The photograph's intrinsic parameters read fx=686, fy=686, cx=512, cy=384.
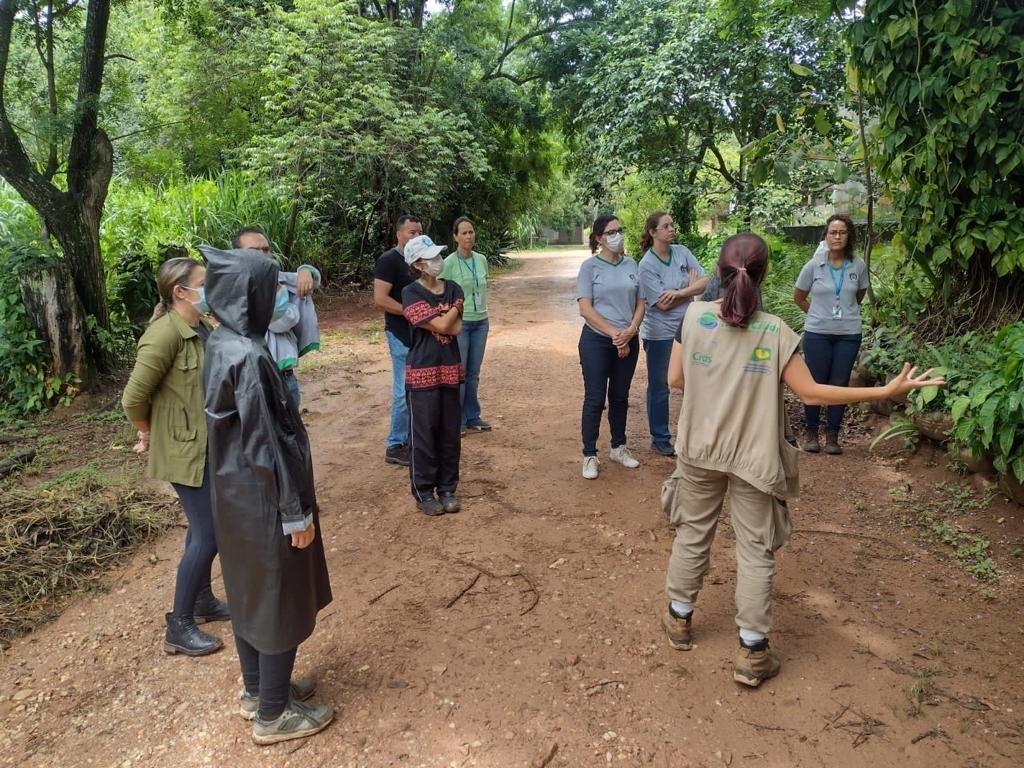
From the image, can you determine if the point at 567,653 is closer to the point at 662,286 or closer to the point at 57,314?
the point at 662,286

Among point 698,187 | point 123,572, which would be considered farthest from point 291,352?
point 698,187

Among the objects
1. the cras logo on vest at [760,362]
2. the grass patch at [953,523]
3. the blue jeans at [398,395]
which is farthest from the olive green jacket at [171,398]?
the grass patch at [953,523]

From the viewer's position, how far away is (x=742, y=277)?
2492 mm

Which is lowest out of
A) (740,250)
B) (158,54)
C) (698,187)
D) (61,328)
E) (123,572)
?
(123,572)

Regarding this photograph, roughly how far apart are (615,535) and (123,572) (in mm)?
2717

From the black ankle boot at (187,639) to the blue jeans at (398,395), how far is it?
6.85 feet

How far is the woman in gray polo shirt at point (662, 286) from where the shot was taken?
15.4 feet

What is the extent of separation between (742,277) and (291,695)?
227cm

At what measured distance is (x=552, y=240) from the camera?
1877 inches

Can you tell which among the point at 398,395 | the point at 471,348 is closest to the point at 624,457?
the point at 471,348

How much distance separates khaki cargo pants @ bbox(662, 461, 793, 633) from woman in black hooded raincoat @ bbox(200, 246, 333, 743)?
57.3 inches

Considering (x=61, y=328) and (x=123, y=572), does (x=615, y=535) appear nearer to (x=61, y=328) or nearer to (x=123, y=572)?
(x=123, y=572)

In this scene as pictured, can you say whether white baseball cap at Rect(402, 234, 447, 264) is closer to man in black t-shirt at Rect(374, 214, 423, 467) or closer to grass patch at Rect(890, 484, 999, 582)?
man in black t-shirt at Rect(374, 214, 423, 467)

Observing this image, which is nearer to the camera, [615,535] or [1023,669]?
[1023,669]
